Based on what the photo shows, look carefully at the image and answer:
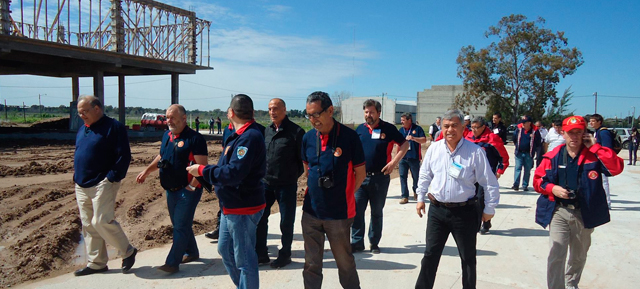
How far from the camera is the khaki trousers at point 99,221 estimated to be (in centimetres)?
416

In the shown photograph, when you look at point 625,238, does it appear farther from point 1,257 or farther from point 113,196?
point 1,257

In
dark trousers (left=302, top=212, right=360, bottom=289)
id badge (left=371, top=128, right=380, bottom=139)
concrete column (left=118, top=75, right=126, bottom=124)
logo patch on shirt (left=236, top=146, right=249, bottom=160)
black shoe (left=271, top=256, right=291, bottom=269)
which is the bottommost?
black shoe (left=271, top=256, right=291, bottom=269)

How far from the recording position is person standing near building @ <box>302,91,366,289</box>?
3.30m

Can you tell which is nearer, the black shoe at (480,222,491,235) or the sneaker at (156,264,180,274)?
the sneaker at (156,264,180,274)

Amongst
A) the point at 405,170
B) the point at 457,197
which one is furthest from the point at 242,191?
the point at 405,170

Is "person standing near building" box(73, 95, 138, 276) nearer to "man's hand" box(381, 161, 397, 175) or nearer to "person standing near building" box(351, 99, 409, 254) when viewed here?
"person standing near building" box(351, 99, 409, 254)

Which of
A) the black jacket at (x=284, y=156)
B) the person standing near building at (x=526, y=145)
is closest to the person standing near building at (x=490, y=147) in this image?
the black jacket at (x=284, y=156)

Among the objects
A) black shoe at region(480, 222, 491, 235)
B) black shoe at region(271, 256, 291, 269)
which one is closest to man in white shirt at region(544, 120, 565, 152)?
black shoe at region(480, 222, 491, 235)

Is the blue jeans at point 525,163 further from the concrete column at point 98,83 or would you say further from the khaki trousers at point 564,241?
the concrete column at point 98,83

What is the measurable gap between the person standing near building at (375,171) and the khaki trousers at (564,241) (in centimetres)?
179

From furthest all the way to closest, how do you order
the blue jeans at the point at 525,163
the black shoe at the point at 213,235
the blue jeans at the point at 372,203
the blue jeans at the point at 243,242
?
the blue jeans at the point at 525,163
the black shoe at the point at 213,235
the blue jeans at the point at 372,203
the blue jeans at the point at 243,242

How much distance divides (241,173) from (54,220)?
205 inches

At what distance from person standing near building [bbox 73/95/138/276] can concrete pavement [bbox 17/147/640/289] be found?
32cm

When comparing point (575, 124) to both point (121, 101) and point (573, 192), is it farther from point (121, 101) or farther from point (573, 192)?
point (121, 101)
